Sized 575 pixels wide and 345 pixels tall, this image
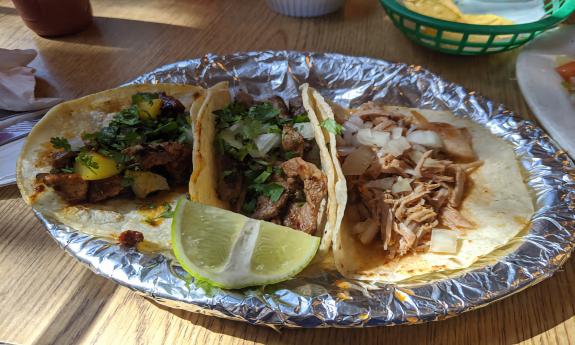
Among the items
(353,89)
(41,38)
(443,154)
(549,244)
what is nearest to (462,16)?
(353,89)

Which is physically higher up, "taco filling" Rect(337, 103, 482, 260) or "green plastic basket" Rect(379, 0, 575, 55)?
"green plastic basket" Rect(379, 0, 575, 55)

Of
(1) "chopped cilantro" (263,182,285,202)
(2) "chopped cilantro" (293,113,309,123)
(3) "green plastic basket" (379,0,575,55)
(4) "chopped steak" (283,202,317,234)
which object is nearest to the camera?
(4) "chopped steak" (283,202,317,234)

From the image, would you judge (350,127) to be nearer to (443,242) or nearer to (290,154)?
(290,154)

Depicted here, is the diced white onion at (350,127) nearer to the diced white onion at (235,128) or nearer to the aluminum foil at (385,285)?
the diced white onion at (235,128)

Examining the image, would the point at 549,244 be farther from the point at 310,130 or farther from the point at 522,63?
the point at 522,63

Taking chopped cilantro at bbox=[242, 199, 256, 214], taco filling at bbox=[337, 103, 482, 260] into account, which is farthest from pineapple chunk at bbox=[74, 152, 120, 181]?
taco filling at bbox=[337, 103, 482, 260]

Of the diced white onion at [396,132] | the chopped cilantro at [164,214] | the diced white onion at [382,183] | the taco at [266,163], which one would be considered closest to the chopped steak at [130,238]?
the chopped cilantro at [164,214]

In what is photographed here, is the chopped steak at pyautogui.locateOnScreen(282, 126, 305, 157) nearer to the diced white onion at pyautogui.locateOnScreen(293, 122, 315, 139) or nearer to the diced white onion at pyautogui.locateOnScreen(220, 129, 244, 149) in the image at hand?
the diced white onion at pyautogui.locateOnScreen(293, 122, 315, 139)
